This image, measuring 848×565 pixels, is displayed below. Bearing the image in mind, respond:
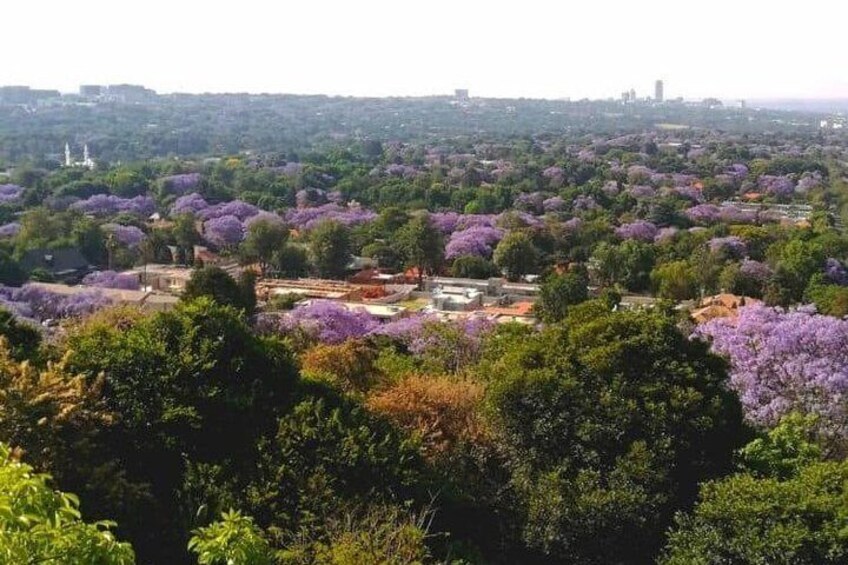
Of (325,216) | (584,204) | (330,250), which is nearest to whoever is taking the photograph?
(330,250)

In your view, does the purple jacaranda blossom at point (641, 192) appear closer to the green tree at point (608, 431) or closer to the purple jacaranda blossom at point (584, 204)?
the purple jacaranda blossom at point (584, 204)

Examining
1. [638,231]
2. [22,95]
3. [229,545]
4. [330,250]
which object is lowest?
[638,231]

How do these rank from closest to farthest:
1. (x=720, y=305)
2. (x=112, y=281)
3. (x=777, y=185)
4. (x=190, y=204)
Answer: (x=720, y=305) → (x=112, y=281) → (x=190, y=204) → (x=777, y=185)

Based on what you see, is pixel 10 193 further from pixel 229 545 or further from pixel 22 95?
pixel 22 95

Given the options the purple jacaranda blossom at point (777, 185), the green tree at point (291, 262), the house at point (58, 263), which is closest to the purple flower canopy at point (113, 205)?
the house at point (58, 263)

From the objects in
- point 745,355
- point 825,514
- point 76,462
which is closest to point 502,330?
point 745,355

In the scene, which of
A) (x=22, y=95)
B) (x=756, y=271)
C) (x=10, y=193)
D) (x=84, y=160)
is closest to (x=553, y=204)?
(x=756, y=271)

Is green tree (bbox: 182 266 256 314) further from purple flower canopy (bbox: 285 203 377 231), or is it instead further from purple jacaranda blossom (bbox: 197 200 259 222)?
purple jacaranda blossom (bbox: 197 200 259 222)

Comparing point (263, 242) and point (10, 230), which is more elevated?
point (10, 230)
